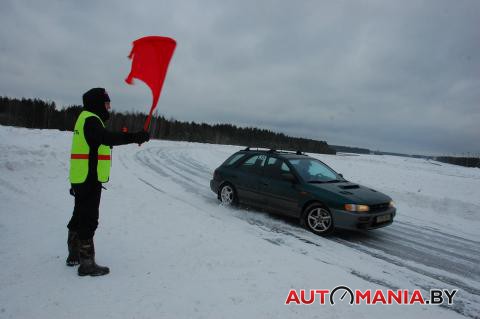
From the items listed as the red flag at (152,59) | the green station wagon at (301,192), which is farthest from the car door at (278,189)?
the red flag at (152,59)

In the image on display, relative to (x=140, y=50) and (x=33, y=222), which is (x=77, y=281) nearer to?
(x=33, y=222)

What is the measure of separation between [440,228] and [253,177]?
4795mm

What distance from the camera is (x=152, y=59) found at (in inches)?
141

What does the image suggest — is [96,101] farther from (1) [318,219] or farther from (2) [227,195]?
(2) [227,195]

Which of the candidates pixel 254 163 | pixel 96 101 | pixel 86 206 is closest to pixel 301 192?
pixel 254 163

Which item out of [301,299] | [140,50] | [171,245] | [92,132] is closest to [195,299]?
[301,299]

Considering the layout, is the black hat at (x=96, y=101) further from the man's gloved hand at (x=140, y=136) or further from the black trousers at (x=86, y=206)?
the black trousers at (x=86, y=206)

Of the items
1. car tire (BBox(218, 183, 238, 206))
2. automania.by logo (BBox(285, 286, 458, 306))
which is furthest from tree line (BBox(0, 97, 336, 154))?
automania.by logo (BBox(285, 286, 458, 306))

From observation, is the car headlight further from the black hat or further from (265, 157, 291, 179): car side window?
the black hat

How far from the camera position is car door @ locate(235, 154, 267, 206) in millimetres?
6996

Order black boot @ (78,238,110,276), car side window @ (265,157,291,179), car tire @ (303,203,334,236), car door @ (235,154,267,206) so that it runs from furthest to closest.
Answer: car door @ (235,154,267,206) < car side window @ (265,157,291,179) < car tire @ (303,203,334,236) < black boot @ (78,238,110,276)

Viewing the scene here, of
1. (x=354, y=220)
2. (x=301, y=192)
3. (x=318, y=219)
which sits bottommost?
(x=318, y=219)

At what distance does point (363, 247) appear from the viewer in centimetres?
539

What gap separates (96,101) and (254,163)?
4.52 metres
